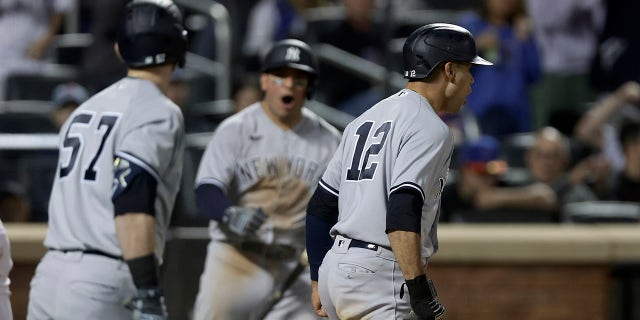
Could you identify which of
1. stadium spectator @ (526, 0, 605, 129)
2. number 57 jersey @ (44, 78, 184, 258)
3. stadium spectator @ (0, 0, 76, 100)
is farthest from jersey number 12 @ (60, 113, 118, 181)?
stadium spectator @ (526, 0, 605, 129)

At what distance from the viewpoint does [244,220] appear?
252 inches

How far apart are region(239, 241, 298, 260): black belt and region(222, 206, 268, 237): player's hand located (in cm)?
42

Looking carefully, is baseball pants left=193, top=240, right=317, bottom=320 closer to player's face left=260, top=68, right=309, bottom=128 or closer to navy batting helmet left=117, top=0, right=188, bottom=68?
player's face left=260, top=68, right=309, bottom=128

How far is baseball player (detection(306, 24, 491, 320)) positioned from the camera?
488cm

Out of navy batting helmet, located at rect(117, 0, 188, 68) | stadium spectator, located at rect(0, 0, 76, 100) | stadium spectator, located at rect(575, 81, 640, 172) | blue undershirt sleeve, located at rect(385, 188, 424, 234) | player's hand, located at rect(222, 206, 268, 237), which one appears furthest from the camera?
stadium spectator, located at rect(0, 0, 76, 100)

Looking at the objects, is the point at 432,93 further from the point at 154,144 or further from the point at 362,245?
the point at 154,144

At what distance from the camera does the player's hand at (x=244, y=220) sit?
6.39 metres

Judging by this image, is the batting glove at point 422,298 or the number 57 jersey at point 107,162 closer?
the batting glove at point 422,298

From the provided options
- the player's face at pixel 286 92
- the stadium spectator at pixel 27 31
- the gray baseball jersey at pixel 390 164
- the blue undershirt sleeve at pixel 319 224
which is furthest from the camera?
the stadium spectator at pixel 27 31

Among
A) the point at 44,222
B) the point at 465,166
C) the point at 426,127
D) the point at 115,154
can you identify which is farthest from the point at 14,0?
the point at 426,127

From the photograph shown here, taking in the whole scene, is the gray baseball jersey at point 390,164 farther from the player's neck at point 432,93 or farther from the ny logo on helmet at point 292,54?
the ny logo on helmet at point 292,54

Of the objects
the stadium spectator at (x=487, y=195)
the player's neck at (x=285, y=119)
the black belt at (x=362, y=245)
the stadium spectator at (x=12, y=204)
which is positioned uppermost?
the player's neck at (x=285, y=119)

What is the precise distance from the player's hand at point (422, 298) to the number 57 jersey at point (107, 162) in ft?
3.73

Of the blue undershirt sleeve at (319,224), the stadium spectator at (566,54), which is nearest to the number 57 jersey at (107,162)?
the blue undershirt sleeve at (319,224)
